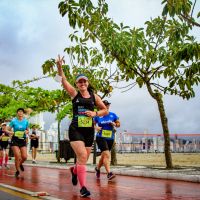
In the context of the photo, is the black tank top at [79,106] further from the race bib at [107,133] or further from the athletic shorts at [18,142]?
the athletic shorts at [18,142]

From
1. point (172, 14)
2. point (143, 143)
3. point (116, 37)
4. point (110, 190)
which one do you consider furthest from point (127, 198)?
point (143, 143)

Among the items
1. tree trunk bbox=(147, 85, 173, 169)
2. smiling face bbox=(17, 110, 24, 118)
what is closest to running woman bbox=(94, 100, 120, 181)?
smiling face bbox=(17, 110, 24, 118)

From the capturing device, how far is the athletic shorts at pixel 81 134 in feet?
24.2

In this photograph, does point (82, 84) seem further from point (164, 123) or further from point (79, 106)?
point (164, 123)

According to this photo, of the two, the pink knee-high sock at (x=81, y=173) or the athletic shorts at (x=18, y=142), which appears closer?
the pink knee-high sock at (x=81, y=173)

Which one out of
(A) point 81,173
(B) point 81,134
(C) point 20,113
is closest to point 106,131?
(C) point 20,113

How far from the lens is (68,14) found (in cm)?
1109

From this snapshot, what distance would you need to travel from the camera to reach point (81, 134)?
293 inches

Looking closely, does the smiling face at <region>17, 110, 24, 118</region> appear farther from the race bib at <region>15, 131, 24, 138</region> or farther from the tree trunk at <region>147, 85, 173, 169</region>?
the tree trunk at <region>147, 85, 173, 169</region>

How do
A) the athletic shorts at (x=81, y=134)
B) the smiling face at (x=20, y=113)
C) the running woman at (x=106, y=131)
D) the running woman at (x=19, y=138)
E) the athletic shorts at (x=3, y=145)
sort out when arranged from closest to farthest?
the athletic shorts at (x=81, y=134) < the running woman at (x=106, y=131) < the smiling face at (x=20, y=113) < the running woman at (x=19, y=138) < the athletic shorts at (x=3, y=145)

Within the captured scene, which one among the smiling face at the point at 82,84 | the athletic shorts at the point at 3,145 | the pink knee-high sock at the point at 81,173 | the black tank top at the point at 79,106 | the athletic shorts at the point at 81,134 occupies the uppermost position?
the smiling face at the point at 82,84

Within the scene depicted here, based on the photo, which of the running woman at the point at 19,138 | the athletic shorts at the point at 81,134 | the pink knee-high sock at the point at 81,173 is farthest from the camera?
the running woman at the point at 19,138

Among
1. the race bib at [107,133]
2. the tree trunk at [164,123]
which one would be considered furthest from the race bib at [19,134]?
the tree trunk at [164,123]

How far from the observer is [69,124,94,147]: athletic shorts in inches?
290
